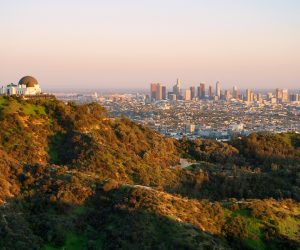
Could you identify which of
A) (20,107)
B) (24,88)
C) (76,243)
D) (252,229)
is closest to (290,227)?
(252,229)

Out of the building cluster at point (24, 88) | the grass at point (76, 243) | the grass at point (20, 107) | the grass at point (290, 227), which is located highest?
the building cluster at point (24, 88)

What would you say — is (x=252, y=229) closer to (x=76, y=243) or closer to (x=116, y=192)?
(x=116, y=192)

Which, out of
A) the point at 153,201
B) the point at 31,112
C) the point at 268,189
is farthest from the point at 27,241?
the point at 31,112

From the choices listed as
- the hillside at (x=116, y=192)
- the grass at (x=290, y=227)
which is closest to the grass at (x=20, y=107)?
the hillside at (x=116, y=192)

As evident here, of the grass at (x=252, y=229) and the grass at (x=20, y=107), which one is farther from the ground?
the grass at (x=20, y=107)

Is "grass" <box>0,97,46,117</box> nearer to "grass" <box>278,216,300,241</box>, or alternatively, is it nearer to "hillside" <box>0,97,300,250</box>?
"hillside" <box>0,97,300,250</box>

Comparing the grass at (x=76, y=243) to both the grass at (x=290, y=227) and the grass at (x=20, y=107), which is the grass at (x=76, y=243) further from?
the grass at (x=20, y=107)

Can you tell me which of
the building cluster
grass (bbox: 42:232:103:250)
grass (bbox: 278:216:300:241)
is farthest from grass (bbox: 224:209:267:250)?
the building cluster
